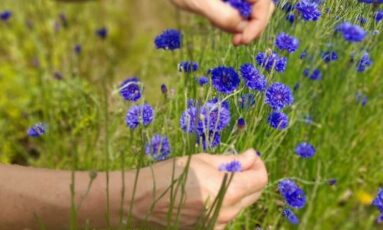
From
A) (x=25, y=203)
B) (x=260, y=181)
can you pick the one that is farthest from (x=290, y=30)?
(x=25, y=203)

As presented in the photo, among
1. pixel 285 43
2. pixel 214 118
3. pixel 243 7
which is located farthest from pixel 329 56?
pixel 243 7

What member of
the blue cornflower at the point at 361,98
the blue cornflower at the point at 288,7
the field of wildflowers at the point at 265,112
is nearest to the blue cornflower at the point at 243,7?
the field of wildflowers at the point at 265,112

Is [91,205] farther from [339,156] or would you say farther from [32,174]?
[339,156]

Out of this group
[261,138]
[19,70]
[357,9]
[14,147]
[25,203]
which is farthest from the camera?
[19,70]

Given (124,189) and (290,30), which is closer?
(124,189)

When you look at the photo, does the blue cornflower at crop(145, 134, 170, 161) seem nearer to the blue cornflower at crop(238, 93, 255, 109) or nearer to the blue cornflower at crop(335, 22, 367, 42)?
the blue cornflower at crop(238, 93, 255, 109)

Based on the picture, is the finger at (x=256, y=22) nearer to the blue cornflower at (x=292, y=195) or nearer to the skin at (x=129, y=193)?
the skin at (x=129, y=193)

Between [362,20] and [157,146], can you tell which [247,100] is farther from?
[362,20]
